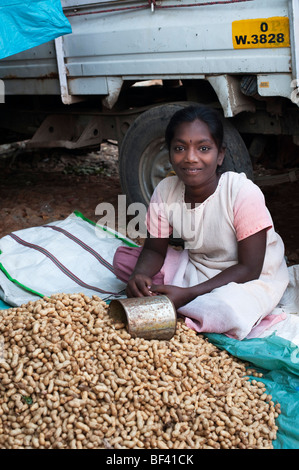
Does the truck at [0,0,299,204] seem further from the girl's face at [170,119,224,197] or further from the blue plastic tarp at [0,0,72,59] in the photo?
the girl's face at [170,119,224,197]

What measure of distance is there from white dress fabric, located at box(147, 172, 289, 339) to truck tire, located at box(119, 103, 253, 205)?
44.4 inches

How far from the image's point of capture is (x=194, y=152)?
2.89m

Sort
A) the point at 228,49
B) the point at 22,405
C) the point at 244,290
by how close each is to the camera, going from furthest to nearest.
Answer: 1. the point at 228,49
2. the point at 244,290
3. the point at 22,405

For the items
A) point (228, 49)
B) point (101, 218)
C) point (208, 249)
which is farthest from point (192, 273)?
point (101, 218)

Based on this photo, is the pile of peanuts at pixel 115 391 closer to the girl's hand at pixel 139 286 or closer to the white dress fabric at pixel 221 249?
the white dress fabric at pixel 221 249

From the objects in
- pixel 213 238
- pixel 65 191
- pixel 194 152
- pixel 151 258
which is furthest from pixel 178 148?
pixel 65 191

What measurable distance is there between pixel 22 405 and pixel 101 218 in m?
2.98

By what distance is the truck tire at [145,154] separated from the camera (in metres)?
4.26

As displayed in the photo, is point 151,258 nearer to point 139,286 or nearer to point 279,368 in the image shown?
point 139,286

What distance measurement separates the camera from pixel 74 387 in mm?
2340

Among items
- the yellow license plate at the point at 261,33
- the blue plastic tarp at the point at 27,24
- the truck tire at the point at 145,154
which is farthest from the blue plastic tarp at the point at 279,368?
the blue plastic tarp at the point at 27,24

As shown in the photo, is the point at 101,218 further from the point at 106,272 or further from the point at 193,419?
the point at 193,419

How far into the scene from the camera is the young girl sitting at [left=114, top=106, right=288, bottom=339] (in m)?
2.82

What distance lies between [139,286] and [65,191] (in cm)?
316
